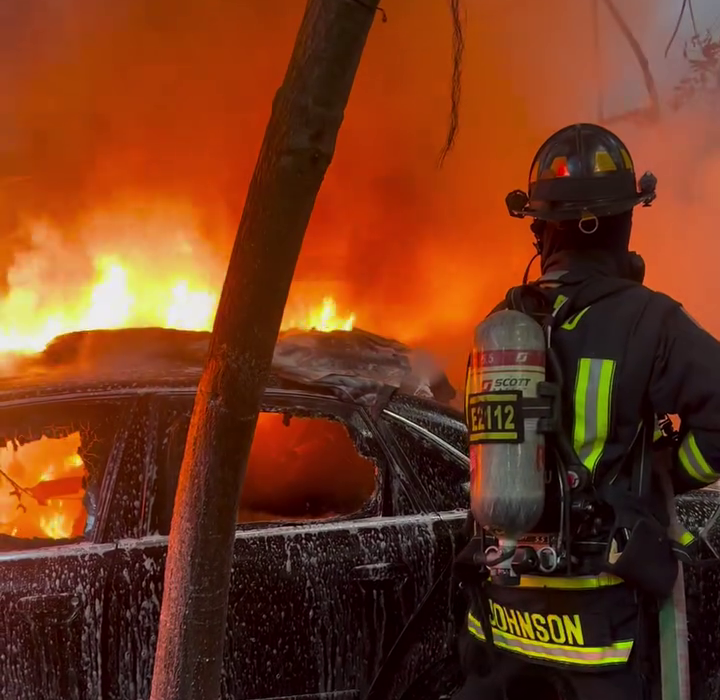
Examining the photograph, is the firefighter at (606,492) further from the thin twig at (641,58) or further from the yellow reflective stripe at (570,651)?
the thin twig at (641,58)

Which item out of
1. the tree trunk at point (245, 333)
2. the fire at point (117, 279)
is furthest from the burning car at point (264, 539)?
the fire at point (117, 279)

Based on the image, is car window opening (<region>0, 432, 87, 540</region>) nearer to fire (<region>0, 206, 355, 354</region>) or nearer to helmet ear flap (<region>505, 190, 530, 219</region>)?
helmet ear flap (<region>505, 190, 530, 219</region>)

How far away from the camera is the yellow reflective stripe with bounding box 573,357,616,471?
69.4 inches

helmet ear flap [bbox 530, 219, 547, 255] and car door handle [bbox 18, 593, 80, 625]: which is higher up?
helmet ear flap [bbox 530, 219, 547, 255]

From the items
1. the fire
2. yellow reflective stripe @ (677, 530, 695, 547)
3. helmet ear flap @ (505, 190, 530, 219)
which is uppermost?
the fire

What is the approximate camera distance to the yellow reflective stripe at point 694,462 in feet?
5.90

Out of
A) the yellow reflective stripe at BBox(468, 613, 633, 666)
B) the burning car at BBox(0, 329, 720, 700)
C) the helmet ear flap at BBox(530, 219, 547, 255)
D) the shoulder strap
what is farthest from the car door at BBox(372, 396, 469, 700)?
the shoulder strap

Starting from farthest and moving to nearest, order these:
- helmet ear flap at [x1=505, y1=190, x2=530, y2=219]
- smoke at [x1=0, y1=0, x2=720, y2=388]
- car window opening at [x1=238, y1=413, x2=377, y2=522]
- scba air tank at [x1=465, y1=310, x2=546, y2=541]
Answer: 1. smoke at [x1=0, y1=0, x2=720, y2=388]
2. car window opening at [x1=238, y1=413, x2=377, y2=522]
3. helmet ear flap at [x1=505, y1=190, x2=530, y2=219]
4. scba air tank at [x1=465, y1=310, x2=546, y2=541]

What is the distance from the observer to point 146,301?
7.62 metres

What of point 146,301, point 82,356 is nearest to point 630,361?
point 82,356

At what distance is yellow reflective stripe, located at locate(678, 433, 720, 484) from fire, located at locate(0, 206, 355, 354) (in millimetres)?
5809

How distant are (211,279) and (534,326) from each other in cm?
649

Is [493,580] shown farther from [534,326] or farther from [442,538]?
[442,538]

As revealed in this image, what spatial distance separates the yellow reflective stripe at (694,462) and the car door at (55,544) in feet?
5.73
